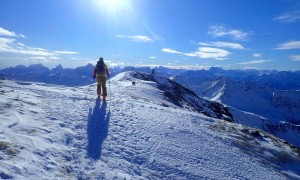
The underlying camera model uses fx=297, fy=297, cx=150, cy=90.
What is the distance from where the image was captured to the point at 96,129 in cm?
1750

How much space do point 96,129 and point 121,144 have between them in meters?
2.31

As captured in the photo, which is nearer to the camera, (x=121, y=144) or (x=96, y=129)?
(x=121, y=144)

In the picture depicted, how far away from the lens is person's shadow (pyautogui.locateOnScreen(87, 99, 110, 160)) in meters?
14.6

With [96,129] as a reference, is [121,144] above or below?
below

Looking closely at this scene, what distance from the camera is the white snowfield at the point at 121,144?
1277 cm

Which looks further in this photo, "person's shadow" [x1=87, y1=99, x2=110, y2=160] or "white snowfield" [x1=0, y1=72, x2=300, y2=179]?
"person's shadow" [x1=87, y1=99, x2=110, y2=160]

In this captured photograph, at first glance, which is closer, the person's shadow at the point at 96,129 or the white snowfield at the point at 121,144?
the white snowfield at the point at 121,144

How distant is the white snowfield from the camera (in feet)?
41.9

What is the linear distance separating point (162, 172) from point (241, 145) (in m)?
8.52

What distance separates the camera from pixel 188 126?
21.5m

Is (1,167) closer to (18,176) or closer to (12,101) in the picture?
(18,176)

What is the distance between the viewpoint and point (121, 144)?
16.0 meters

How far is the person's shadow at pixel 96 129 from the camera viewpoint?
14594mm

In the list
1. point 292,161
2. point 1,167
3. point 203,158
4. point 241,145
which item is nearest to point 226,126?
point 241,145
